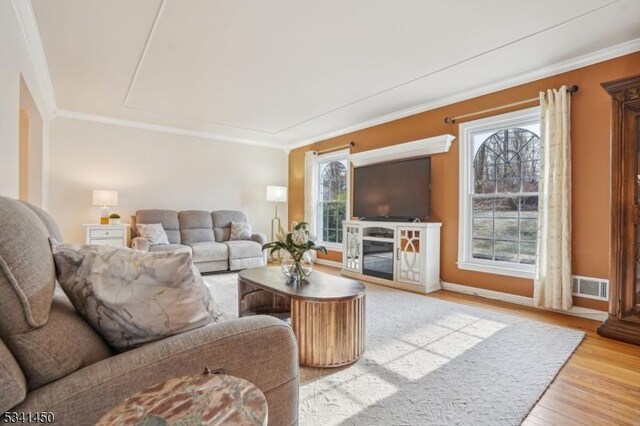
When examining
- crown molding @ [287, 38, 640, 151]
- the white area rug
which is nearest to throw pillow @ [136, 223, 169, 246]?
the white area rug

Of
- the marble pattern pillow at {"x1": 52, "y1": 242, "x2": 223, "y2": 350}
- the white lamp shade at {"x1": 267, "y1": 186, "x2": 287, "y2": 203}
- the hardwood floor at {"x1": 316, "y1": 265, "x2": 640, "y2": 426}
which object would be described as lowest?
the hardwood floor at {"x1": 316, "y1": 265, "x2": 640, "y2": 426}

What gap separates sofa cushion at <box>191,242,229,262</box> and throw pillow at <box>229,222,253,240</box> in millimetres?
504

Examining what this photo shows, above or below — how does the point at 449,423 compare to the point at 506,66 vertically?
below

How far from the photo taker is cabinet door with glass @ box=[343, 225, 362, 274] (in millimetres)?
4852

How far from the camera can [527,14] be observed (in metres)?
2.42

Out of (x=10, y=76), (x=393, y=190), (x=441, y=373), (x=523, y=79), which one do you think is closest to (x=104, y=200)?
(x=10, y=76)

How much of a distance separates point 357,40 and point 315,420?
279 centimetres

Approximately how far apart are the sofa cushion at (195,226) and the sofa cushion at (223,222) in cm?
10

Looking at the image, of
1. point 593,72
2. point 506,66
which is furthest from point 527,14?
point 593,72

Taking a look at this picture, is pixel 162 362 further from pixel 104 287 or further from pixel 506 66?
pixel 506 66

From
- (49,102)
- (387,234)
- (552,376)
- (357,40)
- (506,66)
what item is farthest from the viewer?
(387,234)

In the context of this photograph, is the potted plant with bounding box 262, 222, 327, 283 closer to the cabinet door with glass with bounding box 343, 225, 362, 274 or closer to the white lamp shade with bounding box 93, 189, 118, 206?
the cabinet door with glass with bounding box 343, 225, 362, 274

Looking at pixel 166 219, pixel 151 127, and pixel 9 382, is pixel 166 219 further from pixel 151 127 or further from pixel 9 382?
pixel 9 382

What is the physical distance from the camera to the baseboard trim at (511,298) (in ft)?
9.81
